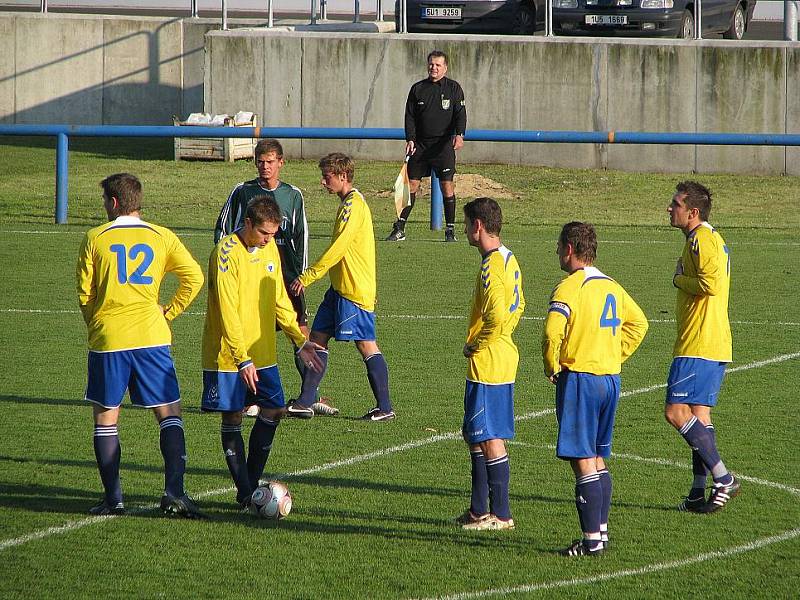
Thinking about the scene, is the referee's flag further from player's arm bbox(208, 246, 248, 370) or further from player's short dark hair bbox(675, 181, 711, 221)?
player's arm bbox(208, 246, 248, 370)

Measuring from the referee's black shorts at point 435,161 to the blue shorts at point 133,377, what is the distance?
1084cm

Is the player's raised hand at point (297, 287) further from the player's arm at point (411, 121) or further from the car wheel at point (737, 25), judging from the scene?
the car wheel at point (737, 25)

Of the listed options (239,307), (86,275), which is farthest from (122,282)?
(239,307)

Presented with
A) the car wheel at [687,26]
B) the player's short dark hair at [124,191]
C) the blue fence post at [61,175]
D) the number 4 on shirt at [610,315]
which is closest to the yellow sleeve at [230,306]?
the player's short dark hair at [124,191]

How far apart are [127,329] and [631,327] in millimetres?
2575

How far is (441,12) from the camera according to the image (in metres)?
24.4

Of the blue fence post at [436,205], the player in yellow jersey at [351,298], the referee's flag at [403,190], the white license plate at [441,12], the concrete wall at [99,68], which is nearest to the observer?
the player in yellow jersey at [351,298]

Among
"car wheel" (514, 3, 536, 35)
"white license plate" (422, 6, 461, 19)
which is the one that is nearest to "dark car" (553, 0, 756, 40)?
"car wheel" (514, 3, 536, 35)

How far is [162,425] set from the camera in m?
6.94

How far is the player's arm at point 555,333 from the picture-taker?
617cm

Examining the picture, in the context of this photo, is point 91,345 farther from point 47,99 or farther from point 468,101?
point 47,99

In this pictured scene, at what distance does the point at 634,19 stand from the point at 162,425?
1885cm

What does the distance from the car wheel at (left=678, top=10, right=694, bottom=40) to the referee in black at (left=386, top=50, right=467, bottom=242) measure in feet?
28.0

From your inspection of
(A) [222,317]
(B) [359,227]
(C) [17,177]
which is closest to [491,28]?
Answer: (C) [17,177]
